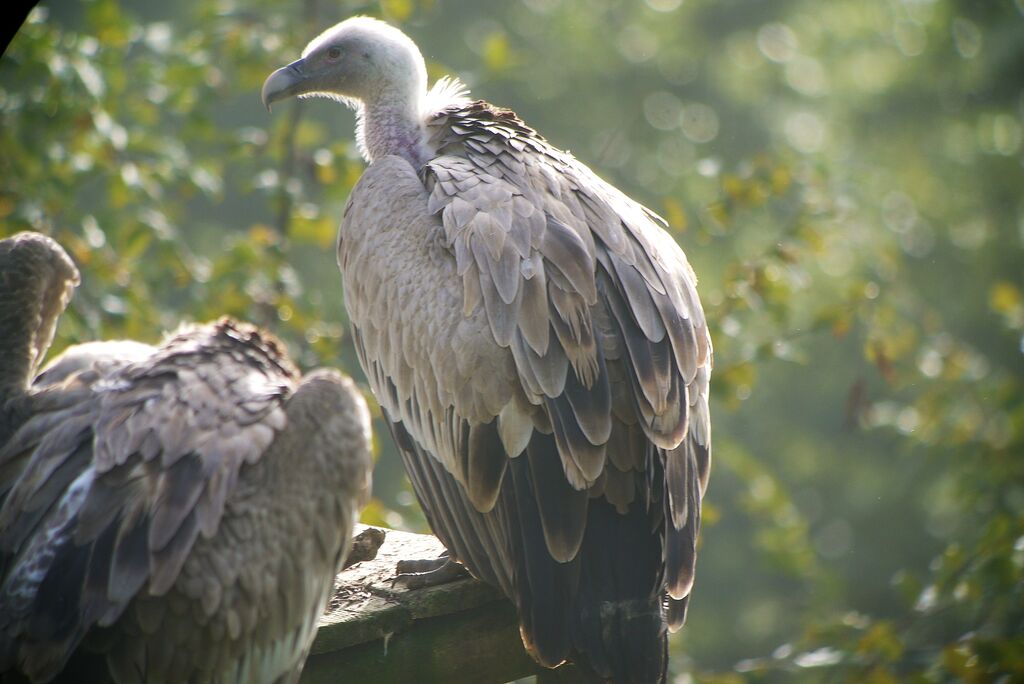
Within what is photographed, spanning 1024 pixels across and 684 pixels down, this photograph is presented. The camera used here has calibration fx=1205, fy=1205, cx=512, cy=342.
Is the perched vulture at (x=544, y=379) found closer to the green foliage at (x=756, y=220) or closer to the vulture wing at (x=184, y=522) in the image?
the vulture wing at (x=184, y=522)

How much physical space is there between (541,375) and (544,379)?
0.01 meters

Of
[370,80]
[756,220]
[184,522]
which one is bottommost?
[756,220]

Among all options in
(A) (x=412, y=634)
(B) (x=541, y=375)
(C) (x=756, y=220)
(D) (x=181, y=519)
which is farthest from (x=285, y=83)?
(C) (x=756, y=220)

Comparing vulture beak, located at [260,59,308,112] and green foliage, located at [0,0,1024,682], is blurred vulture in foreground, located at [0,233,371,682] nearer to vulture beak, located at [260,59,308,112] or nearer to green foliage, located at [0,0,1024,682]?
vulture beak, located at [260,59,308,112]

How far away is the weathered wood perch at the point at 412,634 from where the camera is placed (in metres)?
3.15

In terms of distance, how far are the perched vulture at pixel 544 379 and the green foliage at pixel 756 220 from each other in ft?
4.59

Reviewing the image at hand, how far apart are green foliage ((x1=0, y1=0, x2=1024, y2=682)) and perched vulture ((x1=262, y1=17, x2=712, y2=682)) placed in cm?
140

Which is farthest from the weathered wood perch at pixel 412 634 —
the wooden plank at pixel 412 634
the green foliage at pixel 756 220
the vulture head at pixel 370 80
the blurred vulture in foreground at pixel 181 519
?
the vulture head at pixel 370 80

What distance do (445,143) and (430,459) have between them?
46.2 inches

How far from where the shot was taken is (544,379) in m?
3.19

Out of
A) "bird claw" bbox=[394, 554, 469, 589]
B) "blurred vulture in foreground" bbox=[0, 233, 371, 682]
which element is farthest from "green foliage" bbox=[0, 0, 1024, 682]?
"blurred vulture in foreground" bbox=[0, 233, 371, 682]

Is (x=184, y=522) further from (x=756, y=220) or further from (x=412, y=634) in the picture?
(x=756, y=220)

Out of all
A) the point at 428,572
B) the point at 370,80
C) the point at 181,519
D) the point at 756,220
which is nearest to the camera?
the point at 181,519

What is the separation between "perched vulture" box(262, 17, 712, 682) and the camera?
10.2 ft
